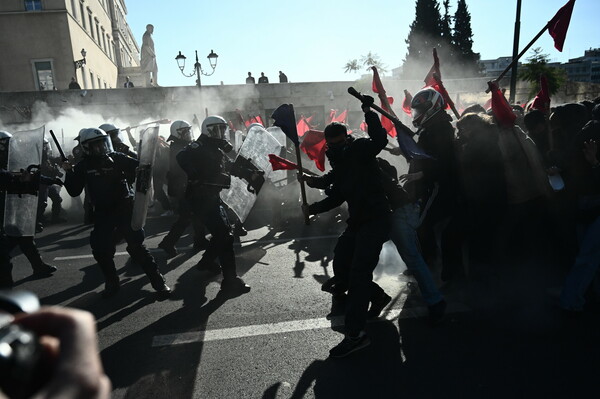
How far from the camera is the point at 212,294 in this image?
4.48 m

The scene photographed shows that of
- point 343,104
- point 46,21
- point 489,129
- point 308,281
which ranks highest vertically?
point 46,21

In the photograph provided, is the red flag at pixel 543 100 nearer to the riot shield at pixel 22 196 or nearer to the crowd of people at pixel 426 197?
the crowd of people at pixel 426 197

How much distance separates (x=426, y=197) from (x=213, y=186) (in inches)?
88.4

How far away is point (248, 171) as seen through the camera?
5340mm

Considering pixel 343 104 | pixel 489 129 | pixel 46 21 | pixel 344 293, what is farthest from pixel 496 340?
pixel 46 21

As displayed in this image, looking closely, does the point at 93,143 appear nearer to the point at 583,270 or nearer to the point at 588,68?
the point at 583,270

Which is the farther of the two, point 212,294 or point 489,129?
point 212,294

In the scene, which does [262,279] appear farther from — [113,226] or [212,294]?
[113,226]

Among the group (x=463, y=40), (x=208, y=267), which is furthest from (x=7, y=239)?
(x=463, y=40)

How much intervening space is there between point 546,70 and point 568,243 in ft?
33.8

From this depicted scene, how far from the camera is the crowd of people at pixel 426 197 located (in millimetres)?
3148

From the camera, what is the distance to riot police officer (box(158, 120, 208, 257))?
6094 mm

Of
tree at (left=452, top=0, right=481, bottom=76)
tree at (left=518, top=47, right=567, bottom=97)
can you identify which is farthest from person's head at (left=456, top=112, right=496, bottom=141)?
tree at (left=452, top=0, right=481, bottom=76)

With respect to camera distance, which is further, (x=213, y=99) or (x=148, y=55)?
(x=148, y=55)
